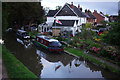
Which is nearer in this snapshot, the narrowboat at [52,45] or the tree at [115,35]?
the tree at [115,35]

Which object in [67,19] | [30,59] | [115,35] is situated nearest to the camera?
[115,35]

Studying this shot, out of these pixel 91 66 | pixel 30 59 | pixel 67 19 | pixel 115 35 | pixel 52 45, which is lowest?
pixel 91 66

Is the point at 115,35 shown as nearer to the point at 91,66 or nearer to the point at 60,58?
the point at 91,66

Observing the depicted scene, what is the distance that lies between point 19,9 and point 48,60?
516 inches

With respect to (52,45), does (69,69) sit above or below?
below

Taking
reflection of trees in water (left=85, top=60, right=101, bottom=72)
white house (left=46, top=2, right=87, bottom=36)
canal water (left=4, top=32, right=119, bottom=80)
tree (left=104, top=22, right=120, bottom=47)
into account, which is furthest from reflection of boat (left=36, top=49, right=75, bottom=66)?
white house (left=46, top=2, right=87, bottom=36)

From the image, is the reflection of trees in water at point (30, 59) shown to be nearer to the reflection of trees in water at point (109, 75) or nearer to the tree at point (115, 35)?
the reflection of trees in water at point (109, 75)

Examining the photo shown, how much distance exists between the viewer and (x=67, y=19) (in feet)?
125

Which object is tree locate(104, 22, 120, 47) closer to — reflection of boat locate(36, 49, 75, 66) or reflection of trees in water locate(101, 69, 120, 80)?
reflection of trees in water locate(101, 69, 120, 80)

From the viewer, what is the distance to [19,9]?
11.5ft

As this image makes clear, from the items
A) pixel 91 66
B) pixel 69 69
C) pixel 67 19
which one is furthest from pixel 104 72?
pixel 67 19

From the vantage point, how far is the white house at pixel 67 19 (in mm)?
31991

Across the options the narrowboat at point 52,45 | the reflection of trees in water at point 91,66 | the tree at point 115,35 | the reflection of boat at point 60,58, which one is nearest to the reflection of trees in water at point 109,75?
the reflection of trees in water at point 91,66

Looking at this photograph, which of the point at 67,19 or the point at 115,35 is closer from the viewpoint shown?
the point at 115,35
